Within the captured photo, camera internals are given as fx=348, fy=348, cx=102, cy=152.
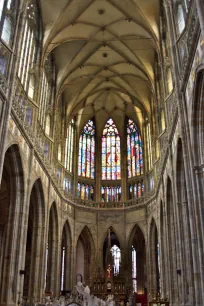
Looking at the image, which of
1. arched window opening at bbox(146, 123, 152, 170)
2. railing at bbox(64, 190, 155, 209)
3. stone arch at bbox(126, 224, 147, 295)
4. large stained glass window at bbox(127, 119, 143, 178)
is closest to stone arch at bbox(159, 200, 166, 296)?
railing at bbox(64, 190, 155, 209)

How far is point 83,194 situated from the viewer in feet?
126

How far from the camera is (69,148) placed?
38125mm

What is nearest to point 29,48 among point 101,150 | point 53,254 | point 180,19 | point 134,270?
point 180,19

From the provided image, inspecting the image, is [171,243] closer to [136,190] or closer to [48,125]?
[136,190]

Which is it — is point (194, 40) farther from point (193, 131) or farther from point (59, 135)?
point (59, 135)

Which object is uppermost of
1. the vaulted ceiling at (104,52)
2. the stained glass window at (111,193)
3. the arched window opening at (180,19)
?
the vaulted ceiling at (104,52)

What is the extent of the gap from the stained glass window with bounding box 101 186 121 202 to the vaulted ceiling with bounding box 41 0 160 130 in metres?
8.20

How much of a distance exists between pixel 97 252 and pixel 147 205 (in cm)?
716

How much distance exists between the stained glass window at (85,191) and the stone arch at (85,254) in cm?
343

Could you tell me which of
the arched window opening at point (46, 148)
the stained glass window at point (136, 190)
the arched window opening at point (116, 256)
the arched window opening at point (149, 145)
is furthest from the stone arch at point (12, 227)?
the arched window opening at point (116, 256)

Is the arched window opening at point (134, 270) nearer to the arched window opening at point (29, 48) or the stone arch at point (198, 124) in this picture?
the arched window opening at point (29, 48)

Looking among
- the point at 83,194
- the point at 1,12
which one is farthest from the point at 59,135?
the point at 1,12

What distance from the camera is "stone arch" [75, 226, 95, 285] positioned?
36.0 metres

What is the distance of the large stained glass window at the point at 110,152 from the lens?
131ft
